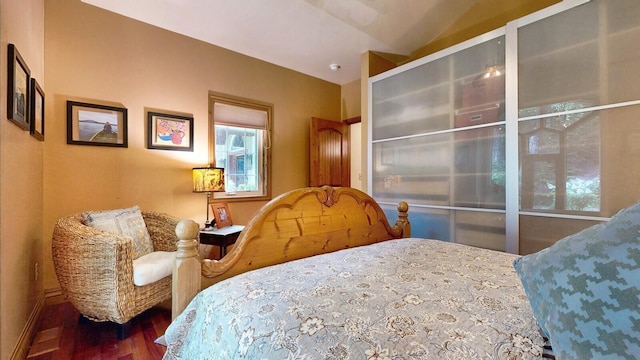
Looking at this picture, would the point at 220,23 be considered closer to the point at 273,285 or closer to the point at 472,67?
the point at 472,67

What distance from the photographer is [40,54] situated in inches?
89.4

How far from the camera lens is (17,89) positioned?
1.61 metres

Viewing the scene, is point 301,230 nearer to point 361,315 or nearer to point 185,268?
point 185,268

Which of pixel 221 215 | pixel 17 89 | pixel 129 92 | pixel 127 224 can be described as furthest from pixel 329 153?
pixel 17 89

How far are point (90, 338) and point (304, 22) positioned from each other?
3185 millimetres

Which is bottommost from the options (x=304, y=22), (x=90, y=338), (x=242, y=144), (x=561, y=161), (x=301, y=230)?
(x=90, y=338)

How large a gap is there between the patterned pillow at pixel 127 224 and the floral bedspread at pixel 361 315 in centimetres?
154

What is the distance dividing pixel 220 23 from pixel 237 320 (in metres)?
2.96

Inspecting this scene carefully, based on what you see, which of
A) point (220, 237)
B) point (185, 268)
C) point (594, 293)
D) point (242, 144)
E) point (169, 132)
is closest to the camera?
point (594, 293)

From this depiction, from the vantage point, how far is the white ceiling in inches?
104

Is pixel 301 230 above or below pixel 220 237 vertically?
above

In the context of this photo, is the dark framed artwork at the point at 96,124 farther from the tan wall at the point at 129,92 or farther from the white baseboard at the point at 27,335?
the white baseboard at the point at 27,335

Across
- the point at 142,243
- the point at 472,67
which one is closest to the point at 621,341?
the point at 472,67

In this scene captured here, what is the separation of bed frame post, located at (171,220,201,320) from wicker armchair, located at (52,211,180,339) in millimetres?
1042
